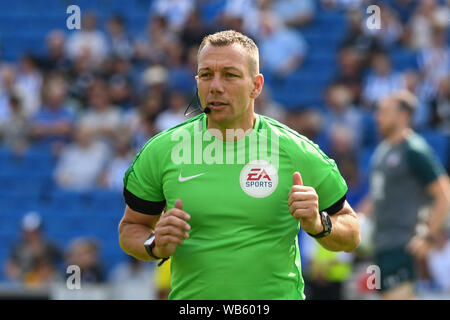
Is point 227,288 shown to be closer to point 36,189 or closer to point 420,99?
point 420,99

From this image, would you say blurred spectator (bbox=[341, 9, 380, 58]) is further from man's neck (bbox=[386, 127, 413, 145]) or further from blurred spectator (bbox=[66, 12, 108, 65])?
man's neck (bbox=[386, 127, 413, 145])

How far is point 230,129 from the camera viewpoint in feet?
13.8

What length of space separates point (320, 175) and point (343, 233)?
0.29m

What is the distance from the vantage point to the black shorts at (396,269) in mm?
7425

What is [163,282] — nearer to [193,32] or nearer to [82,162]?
[82,162]

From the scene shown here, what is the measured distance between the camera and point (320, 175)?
4102 mm

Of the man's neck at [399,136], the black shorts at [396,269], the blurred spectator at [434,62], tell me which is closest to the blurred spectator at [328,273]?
the black shorts at [396,269]

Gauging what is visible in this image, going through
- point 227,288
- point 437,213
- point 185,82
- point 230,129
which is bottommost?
point 227,288

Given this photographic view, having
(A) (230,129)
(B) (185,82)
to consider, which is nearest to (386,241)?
(A) (230,129)

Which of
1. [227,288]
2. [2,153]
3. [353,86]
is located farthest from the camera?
[2,153]

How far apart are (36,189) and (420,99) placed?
5.40 meters

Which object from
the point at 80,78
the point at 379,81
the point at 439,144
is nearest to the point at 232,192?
the point at 439,144

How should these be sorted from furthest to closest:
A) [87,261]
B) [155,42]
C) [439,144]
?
[155,42] → [439,144] → [87,261]

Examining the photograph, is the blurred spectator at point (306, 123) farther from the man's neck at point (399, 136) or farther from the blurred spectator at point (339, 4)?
the man's neck at point (399, 136)
